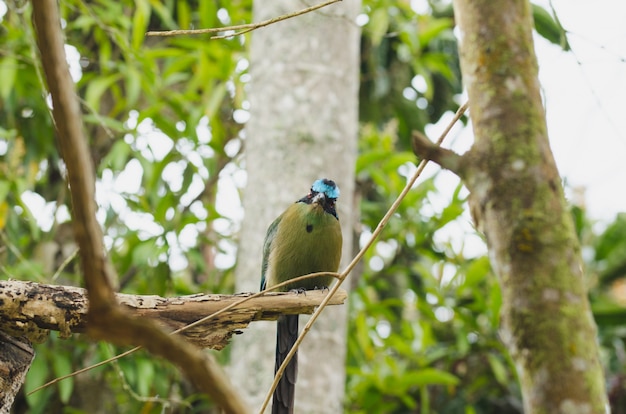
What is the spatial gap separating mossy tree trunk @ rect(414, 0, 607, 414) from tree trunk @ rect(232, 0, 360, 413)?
2.14m

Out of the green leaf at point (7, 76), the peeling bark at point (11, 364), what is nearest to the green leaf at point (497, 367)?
the green leaf at point (7, 76)

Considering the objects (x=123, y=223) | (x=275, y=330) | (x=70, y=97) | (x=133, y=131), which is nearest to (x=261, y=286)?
(x=275, y=330)

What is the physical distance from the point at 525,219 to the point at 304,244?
196 cm

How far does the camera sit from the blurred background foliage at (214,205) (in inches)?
170

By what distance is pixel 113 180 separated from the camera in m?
4.63

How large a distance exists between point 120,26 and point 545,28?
8.15ft

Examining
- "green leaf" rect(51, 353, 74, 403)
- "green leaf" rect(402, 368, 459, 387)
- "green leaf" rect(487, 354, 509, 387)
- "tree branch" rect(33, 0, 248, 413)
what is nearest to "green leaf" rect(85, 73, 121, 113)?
"green leaf" rect(51, 353, 74, 403)

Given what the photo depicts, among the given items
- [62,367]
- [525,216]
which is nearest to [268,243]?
[62,367]

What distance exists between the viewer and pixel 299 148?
3609mm

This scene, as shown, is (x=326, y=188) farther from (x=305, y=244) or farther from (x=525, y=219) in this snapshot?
(x=525, y=219)

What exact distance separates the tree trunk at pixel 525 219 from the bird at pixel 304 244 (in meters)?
1.78

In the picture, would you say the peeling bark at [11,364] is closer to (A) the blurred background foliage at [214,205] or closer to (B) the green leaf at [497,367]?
(A) the blurred background foliage at [214,205]

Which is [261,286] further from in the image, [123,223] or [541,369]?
[541,369]

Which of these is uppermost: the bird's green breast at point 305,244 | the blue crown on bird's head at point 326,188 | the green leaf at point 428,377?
the blue crown on bird's head at point 326,188
